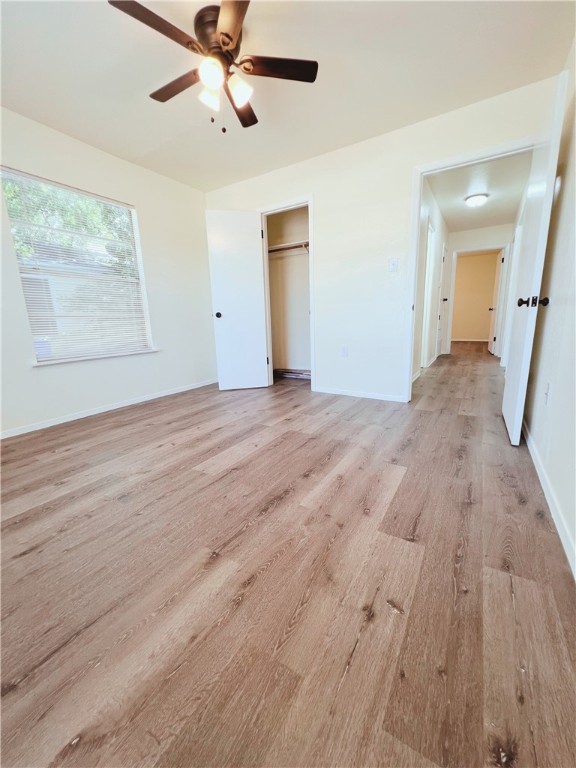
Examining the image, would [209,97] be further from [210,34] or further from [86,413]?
[86,413]

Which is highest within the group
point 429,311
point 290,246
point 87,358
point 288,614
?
point 290,246

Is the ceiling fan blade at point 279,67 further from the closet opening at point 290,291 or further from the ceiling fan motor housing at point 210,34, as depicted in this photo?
the closet opening at point 290,291

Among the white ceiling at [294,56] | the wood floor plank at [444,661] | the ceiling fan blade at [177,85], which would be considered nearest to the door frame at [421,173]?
the white ceiling at [294,56]

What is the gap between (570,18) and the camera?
1.59m

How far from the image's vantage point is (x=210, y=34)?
157cm

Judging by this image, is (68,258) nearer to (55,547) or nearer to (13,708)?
(55,547)

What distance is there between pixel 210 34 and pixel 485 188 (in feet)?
12.2

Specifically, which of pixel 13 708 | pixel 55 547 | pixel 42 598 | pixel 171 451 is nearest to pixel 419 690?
pixel 13 708

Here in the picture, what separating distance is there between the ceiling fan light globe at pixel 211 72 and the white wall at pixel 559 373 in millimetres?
1970

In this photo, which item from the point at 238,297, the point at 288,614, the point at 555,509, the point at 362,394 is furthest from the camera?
the point at 238,297

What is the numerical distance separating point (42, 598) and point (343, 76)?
3218 millimetres

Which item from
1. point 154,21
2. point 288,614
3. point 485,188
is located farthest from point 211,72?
point 485,188

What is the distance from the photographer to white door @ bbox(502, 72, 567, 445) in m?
1.55

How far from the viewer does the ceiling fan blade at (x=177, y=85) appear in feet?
5.55
